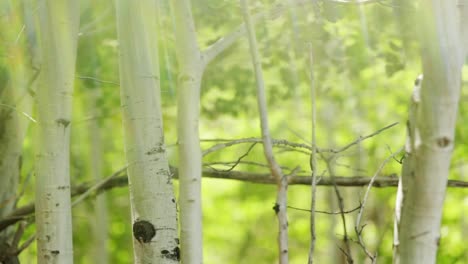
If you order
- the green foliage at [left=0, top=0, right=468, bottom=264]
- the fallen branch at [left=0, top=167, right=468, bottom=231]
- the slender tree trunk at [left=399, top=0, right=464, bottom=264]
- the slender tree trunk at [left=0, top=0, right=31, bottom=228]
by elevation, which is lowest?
the slender tree trunk at [left=399, top=0, right=464, bottom=264]

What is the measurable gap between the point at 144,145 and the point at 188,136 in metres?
0.57

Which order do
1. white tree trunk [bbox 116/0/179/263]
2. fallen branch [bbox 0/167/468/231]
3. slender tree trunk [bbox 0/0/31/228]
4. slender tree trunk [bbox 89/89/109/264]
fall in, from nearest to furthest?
white tree trunk [bbox 116/0/179/263], fallen branch [bbox 0/167/468/231], slender tree trunk [bbox 0/0/31/228], slender tree trunk [bbox 89/89/109/264]

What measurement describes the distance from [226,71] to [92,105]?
3557 millimetres

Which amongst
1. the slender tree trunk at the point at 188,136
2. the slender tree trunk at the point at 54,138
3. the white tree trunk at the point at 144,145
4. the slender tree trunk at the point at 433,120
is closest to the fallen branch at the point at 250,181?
the slender tree trunk at the point at 188,136

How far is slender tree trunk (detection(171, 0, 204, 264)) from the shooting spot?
3.37 metres

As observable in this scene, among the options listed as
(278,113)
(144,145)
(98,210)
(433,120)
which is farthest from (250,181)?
(278,113)

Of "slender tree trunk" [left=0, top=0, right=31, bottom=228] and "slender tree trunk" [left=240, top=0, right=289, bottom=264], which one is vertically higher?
"slender tree trunk" [left=0, top=0, right=31, bottom=228]

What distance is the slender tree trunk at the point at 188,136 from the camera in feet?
11.1

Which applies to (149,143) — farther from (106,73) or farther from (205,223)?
(205,223)

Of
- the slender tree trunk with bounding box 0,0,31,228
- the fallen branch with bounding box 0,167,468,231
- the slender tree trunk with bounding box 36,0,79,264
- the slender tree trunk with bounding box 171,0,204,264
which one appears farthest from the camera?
the slender tree trunk with bounding box 0,0,31,228

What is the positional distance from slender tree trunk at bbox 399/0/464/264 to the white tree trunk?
116 centimetres

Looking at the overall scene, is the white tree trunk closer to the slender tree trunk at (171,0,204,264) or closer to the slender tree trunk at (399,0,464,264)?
the slender tree trunk at (171,0,204,264)

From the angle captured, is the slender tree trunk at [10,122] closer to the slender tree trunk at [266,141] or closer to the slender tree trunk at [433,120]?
the slender tree trunk at [266,141]

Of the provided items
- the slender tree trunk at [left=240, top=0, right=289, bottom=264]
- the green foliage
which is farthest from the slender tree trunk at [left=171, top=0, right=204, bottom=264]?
the slender tree trunk at [left=240, top=0, right=289, bottom=264]
